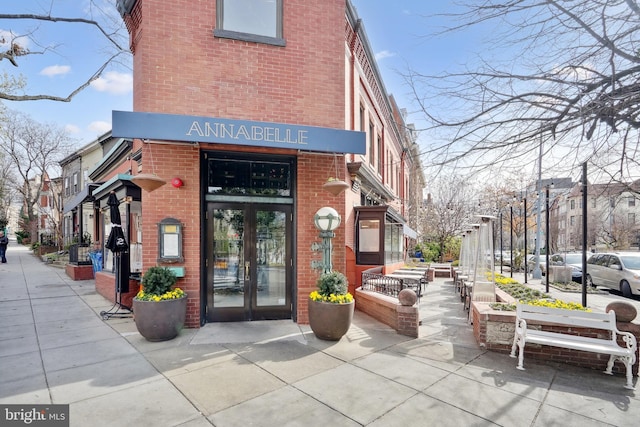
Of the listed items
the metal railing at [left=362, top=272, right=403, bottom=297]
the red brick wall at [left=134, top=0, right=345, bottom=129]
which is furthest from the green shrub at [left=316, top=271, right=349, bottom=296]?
the red brick wall at [left=134, top=0, right=345, bottom=129]

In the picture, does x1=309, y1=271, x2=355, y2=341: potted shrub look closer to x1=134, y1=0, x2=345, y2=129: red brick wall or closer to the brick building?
the brick building

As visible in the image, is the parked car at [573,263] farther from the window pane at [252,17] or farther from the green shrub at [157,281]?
the green shrub at [157,281]

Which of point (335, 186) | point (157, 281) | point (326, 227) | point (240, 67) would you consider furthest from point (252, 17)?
point (157, 281)

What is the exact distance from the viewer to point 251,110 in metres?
6.68

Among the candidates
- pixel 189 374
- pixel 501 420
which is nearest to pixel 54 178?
pixel 189 374

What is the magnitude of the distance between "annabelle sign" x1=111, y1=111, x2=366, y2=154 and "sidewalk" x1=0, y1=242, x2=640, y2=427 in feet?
11.4

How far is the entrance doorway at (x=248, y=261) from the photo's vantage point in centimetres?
687

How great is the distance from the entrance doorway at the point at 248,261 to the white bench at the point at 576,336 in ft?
14.1

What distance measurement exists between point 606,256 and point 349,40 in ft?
45.4

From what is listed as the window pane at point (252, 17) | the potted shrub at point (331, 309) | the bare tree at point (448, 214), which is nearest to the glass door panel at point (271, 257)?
the potted shrub at point (331, 309)

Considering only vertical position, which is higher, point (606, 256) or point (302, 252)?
point (302, 252)

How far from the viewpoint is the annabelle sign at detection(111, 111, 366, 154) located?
5.32m

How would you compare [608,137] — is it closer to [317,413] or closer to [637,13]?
[637,13]

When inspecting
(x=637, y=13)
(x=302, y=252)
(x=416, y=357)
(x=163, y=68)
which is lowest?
(x=416, y=357)
